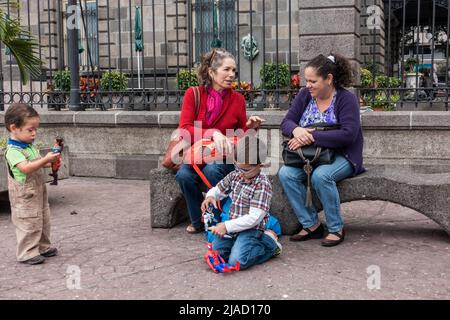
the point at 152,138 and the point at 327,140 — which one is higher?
the point at 327,140

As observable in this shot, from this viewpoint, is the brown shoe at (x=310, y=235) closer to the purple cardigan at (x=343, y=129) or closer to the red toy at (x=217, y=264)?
the purple cardigan at (x=343, y=129)

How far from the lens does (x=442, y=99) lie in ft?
24.7

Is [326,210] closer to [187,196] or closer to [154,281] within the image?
[187,196]

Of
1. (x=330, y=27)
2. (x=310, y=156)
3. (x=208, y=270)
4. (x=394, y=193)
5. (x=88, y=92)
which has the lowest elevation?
(x=208, y=270)

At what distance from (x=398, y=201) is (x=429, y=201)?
0.25 metres

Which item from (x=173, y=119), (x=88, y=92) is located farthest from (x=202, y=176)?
(x=88, y=92)

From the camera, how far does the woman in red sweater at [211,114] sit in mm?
5234

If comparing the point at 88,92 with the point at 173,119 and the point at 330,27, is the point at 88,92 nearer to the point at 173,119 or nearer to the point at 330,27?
the point at 173,119

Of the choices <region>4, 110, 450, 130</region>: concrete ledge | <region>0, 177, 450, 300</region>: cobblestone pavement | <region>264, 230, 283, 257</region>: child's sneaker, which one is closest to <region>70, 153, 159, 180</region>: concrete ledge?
<region>4, 110, 450, 130</region>: concrete ledge

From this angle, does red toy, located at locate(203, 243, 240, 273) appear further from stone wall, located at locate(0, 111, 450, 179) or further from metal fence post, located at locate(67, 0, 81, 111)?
metal fence post, located at locate(67, 0, 81, 111)

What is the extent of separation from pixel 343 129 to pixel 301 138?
13.8 inches

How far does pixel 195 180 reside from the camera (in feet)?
17.3

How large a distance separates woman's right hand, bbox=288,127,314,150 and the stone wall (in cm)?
261

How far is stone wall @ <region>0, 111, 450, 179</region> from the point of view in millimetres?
7348
